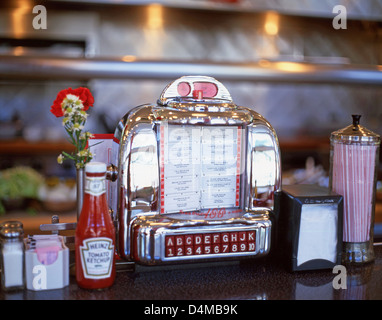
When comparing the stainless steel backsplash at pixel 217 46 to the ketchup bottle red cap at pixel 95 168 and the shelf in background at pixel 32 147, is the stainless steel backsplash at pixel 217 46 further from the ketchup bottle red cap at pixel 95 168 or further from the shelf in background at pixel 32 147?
the ketchup bottle red cap at pixel 95 168

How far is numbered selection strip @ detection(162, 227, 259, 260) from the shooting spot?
1.04 metres

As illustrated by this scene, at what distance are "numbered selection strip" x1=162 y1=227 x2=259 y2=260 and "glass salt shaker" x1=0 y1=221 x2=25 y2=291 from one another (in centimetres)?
30

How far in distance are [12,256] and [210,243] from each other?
0.43m

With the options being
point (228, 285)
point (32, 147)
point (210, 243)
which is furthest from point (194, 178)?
point (32, 147)

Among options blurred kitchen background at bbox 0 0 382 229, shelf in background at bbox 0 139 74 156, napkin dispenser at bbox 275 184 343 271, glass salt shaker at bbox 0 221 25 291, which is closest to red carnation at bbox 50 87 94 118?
glass salt shaker at bbox 0 221 25 291

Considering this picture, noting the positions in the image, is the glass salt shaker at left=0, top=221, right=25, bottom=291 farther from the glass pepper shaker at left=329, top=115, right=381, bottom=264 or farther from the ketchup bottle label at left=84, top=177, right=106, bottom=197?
the glass pepper shaker at left=329, top=115, right=381, bottom=264

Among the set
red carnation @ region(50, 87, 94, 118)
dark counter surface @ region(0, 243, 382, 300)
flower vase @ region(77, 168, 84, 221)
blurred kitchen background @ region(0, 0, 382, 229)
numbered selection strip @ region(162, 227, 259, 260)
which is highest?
blurred kitchen background @ region(0, 0, 382, 229)

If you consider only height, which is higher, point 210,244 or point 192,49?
point 192,49

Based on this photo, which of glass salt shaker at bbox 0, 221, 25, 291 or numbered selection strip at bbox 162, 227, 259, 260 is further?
numbered selection strip at bbox 162, 227, 259, 260

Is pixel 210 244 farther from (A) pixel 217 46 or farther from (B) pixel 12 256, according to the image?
(A) pixel 217 46

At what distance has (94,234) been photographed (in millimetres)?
942

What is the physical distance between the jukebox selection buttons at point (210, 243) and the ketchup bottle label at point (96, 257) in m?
0.14
